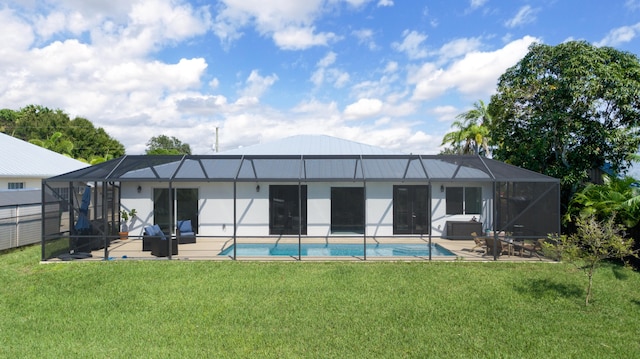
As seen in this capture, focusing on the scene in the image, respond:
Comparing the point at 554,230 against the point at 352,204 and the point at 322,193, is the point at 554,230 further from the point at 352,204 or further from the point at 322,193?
the point at 322,193

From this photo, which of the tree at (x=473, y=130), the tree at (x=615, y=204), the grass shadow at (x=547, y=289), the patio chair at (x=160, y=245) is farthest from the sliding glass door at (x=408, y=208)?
the tree at (x=473, y=130)

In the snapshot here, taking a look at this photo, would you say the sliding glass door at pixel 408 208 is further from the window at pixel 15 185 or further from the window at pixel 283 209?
the window at pixel 15 185

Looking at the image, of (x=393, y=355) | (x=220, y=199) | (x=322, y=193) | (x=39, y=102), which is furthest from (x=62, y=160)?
(x=39, y=102)

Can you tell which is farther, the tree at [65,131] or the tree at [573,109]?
the tree at [65,131]

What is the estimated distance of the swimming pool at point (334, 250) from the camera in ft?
39.4

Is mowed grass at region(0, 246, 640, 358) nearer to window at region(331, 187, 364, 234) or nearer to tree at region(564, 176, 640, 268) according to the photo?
tree at region(564, 176, 640, 268)

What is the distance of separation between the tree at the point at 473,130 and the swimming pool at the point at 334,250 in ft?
54.9

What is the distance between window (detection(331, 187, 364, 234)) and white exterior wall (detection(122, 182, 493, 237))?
0.72 ft

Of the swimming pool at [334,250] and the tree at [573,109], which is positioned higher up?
the tree at [573,109]

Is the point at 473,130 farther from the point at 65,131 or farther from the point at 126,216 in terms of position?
the point at 65,131

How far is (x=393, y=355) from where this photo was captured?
5258 millimetres

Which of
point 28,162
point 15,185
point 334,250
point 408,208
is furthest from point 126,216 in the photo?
point 408,208

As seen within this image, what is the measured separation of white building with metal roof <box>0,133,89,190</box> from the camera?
15.9 metres

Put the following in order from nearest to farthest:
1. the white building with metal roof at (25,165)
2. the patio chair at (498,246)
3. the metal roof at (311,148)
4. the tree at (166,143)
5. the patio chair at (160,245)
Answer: the patio chair at (160,245), the patio chair at (498,246), the white building with metal roof at (25,165), the metal roof at (311,148), the tree at (166,143)
